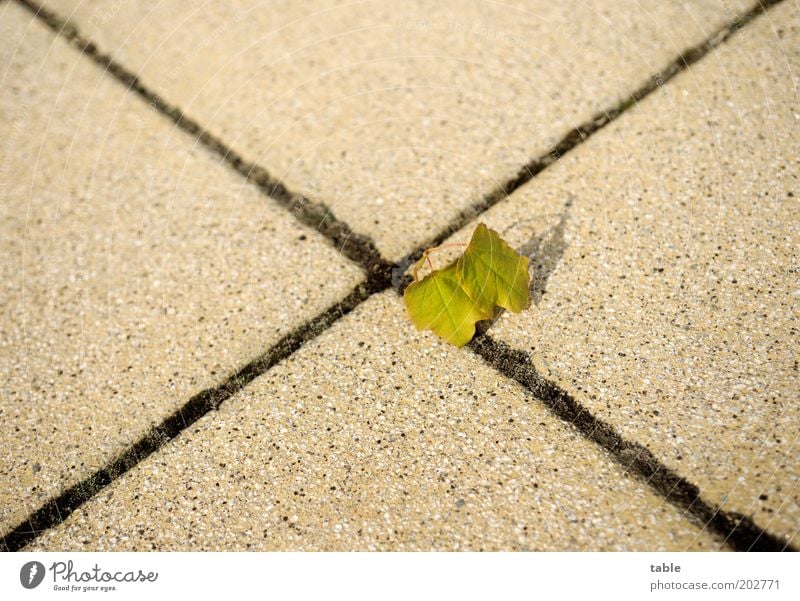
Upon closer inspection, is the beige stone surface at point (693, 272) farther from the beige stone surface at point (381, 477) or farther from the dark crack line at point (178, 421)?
the dark crack line at point (178, 421)

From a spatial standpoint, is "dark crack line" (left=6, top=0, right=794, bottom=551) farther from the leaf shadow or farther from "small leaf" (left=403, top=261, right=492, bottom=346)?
the leaf shadow

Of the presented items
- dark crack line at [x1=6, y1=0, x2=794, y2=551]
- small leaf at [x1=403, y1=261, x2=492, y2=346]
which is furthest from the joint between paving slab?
small leaf at [x1=403, y1=261, x2=492, y2=346]

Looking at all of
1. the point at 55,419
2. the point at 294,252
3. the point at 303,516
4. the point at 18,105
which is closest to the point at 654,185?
the point at 294,252

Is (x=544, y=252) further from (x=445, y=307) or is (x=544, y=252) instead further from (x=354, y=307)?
(x=354, y=307)

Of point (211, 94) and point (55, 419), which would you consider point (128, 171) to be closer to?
point (211, 94)
